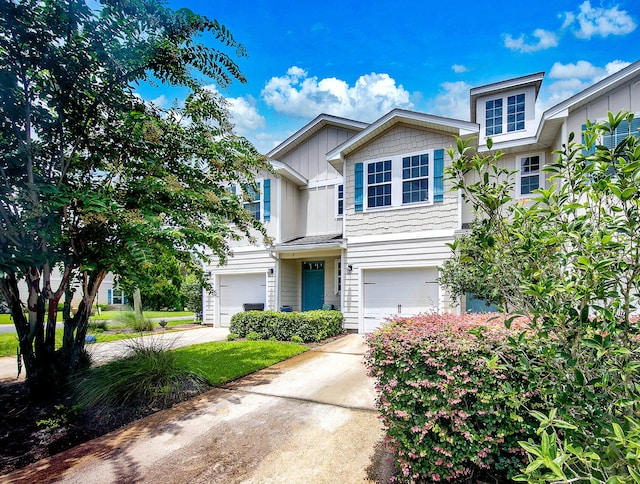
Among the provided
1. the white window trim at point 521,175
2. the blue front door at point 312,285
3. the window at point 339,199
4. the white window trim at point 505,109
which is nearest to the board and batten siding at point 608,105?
the white window trim at point 521,175

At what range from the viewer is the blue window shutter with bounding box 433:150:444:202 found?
9953 millimetres

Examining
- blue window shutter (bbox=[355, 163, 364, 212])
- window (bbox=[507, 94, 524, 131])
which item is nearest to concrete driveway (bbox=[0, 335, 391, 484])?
blue window shutter (bbox=[355, 163, 364, 212])

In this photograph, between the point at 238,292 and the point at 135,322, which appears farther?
the point at 238,292

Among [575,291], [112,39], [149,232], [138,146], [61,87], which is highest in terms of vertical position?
[112,39]

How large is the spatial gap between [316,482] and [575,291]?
2687 mm

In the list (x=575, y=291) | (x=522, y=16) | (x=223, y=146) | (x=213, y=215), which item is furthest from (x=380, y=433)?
(x=522, y=16)

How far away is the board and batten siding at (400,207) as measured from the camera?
9.88 m

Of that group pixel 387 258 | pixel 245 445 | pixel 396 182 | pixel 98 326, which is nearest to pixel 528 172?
pixel 396 182

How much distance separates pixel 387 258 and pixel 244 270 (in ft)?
20.2

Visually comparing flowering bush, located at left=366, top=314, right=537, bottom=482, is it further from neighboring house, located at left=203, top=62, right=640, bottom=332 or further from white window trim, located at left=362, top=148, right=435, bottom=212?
white window trim, located at left=362, top=148, right=435, bottom=212

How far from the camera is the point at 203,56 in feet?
18.4

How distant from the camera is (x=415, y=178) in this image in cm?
1035

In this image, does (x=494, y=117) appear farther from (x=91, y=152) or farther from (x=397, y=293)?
(x=91, y=152)

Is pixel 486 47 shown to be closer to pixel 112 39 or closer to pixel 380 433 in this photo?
pixel 112 39
